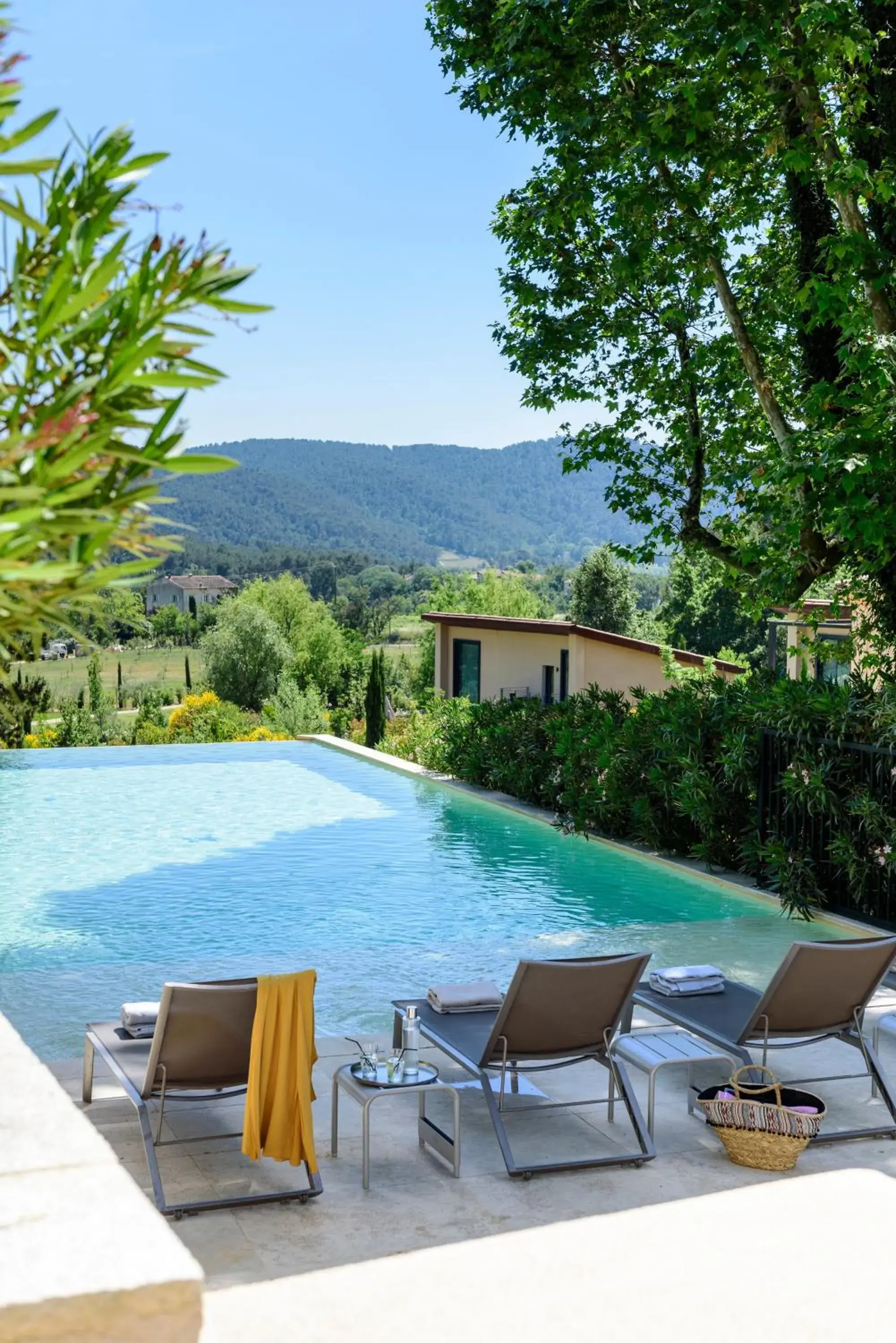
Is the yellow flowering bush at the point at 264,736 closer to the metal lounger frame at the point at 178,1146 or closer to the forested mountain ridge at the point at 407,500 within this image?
the metal lounger frame at the point at 178,1146

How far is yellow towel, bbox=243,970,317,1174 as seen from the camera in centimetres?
532

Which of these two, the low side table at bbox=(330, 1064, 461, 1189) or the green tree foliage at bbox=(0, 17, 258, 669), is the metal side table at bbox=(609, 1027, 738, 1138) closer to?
the low side table at bbox=(330, 1064, 461, 1189)

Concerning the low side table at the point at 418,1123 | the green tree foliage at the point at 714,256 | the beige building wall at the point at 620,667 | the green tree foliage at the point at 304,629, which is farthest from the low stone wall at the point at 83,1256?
the green tree foliage at the point at 304,629

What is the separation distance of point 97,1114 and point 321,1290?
371cm

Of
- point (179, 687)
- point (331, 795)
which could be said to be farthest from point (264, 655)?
point (331, 795)

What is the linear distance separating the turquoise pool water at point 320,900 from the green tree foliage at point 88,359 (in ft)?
20.4

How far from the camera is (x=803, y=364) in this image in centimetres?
1351

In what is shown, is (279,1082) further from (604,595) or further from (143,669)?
(604,595)

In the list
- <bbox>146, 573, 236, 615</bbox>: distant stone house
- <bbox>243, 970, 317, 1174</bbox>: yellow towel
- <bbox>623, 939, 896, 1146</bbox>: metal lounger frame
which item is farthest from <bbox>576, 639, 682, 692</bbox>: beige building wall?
<bbox>146, 573, 236, 615</bbox>: distant stone house

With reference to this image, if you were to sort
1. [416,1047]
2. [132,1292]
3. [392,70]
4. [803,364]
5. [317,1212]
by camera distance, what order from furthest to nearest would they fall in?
[392,70]
[803,364]
[416,1047]
[317,1212]
[132,1292]

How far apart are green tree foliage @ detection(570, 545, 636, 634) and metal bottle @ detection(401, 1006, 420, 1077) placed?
51778 mm

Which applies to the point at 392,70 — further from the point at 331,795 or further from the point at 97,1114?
the point at 97,1114

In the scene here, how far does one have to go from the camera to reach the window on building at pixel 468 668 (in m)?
26.8

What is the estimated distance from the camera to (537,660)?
26.2m
